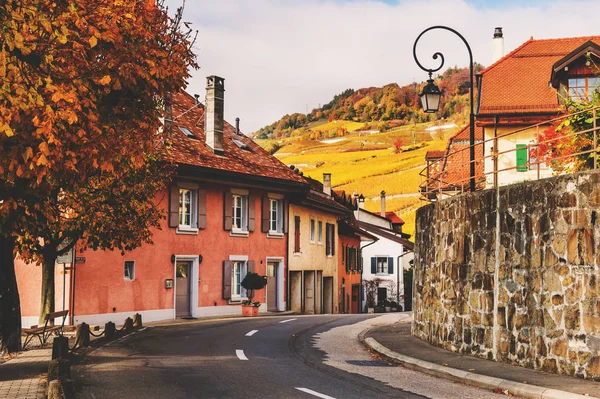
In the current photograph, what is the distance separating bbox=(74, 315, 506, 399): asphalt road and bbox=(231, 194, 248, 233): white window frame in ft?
48.3

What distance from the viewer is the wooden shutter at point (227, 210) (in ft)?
110

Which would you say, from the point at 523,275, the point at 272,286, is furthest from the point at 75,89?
the point at 272,286

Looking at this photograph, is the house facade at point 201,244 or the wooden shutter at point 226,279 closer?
the house facade at point 201,244

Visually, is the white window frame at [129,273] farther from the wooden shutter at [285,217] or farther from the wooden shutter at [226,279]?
the wooden shutter at [285,217]

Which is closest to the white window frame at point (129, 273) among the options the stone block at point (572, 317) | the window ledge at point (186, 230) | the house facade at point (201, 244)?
the house facade at point (201, 244)

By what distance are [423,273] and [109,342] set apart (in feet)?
24.9

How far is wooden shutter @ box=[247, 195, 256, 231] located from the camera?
35.2 meters

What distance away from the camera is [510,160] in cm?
3219

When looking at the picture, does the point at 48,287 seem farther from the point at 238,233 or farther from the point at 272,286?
the point at 272,286

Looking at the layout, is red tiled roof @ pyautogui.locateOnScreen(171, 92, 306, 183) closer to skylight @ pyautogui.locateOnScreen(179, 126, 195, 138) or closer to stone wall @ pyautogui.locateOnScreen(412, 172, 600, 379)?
skylight @ pyautogui.locateOnScreen(179, 126, 195, 138)

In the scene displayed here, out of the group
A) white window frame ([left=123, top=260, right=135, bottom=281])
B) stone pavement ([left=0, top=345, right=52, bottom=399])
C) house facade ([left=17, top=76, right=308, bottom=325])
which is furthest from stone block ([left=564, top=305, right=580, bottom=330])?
white window frame ([left=123, top=260, right=135, bottom=281])

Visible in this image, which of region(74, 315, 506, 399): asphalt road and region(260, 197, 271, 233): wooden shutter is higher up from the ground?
region(260, 197, 271, 233): wooden shutter

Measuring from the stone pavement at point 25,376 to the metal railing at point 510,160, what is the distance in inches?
317

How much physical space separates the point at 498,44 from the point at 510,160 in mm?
9372
